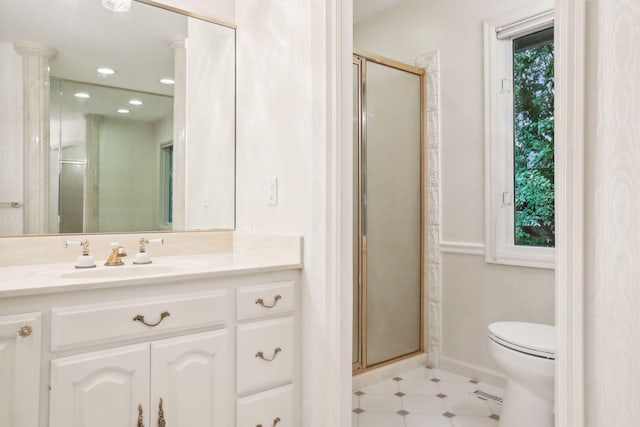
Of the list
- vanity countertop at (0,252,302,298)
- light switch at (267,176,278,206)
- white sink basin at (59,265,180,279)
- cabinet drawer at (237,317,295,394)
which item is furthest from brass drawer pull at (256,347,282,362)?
light switch at (267,176,278,206)

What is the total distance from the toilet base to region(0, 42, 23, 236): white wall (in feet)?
7.27

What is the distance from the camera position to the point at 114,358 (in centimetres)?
135

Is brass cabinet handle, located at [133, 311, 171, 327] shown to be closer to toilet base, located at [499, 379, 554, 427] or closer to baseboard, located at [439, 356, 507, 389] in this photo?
toilet base, located at [499, 379, 554, 427]

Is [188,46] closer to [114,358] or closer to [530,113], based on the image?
[114,358]

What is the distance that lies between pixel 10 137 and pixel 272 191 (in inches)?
42.3

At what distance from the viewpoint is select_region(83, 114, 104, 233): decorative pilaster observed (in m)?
1.84

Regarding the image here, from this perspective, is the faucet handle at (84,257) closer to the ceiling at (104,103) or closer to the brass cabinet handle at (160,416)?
the ceiling at (104,103)

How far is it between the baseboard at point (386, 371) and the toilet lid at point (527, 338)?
2.92 feet

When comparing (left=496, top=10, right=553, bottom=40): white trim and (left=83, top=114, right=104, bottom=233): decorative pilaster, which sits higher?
(left=496, top=10, right=553, bottom=40): white trim

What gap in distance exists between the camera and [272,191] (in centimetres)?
195

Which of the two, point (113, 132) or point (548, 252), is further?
point (548, 252)

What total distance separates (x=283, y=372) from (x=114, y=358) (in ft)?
2.18
